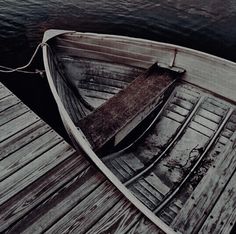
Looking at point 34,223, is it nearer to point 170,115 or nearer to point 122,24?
point 170,115

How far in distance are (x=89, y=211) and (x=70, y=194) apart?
0.39 meters

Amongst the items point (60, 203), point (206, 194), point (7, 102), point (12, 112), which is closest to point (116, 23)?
point (7, 102)

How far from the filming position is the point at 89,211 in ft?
12.2

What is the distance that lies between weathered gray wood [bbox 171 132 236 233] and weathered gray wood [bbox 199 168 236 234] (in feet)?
0.20

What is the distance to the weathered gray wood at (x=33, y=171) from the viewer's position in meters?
4.00

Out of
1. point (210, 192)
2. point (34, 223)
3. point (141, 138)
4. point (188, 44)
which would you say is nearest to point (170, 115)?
point (141, 138)

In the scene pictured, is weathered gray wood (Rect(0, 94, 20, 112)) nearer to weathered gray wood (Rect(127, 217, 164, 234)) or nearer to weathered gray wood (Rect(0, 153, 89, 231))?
weathered gray wood (Rect(0, 153, 89, 231))

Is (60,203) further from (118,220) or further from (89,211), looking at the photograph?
(118,220)

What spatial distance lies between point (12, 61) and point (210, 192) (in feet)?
23.1

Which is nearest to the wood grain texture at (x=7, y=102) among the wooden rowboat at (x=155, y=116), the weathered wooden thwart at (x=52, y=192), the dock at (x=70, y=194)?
the dock at (x=70, y=194)

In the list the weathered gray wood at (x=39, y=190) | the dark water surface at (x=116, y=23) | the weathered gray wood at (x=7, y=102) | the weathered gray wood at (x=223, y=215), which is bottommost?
the dark water surface at (x=116, y=23)

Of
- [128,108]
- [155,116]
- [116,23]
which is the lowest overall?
[116,23]

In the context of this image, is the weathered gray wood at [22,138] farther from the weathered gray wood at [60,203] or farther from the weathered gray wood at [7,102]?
the weathered gray wood at [60,203]

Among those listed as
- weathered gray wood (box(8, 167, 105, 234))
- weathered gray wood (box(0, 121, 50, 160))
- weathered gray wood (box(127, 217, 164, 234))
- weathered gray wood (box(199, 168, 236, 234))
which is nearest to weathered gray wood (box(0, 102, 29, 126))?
weathered gray wood (box(0, 121, 50, 160))
